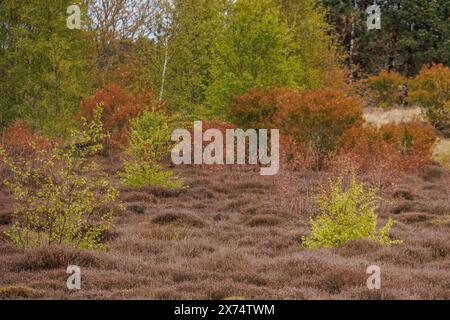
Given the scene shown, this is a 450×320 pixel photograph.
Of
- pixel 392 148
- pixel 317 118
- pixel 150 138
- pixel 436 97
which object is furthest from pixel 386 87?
pixel 150 138

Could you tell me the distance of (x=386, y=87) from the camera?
3409cm

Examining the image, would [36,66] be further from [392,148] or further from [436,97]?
[436,97]

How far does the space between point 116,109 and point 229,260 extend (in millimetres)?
13240

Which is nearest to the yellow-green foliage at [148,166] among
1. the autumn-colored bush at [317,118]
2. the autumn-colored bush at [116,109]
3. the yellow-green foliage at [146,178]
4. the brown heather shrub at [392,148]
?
the yellow-green foliage at [146,178]

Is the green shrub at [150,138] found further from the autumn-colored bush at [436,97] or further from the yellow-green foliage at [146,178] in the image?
the autumn-colored bush at [436,97]

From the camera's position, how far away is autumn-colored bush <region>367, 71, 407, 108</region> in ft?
110

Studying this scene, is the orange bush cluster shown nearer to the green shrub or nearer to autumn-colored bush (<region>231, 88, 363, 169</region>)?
autumn-colored bush (<region>231, 88, 363, 169</region>)

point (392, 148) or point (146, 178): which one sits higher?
point (392, 148)

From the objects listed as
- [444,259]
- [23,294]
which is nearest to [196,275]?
[23,294]

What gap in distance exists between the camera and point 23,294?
643 cm

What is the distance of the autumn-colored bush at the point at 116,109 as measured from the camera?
2003 centimetres

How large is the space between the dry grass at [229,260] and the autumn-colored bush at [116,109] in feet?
24.7

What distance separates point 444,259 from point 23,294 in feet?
19.1

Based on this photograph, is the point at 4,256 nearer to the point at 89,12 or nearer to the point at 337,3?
the point at 89,12
